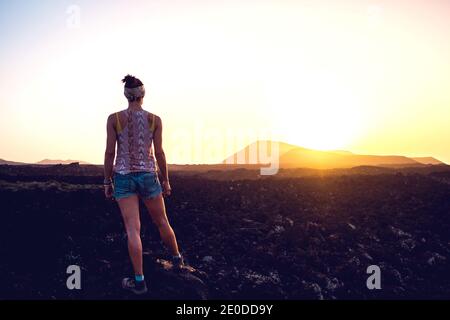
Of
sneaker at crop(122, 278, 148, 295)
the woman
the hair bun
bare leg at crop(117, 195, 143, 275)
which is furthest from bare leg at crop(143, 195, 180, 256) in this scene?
the hair bun

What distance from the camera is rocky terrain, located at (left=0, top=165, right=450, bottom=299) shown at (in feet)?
25.8

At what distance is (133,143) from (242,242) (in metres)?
4.05

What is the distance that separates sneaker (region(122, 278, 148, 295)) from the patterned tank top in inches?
60.6

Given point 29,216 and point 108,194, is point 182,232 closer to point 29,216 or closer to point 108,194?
point 29,216

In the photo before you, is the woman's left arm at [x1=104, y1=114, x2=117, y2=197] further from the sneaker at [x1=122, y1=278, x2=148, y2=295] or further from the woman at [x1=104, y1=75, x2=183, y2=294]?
the sneaker at [x1=122, y1=278, x2=148, y2=295]

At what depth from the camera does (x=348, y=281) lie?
28.9ft

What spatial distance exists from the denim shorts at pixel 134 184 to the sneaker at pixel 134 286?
1204 mm

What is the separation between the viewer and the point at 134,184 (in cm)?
637

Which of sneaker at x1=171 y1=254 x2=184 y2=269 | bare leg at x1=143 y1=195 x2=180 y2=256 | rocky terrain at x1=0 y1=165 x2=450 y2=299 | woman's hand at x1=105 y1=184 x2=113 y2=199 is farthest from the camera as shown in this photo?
rocky terrain at x1=0 y1=165 x2=450 y2=299

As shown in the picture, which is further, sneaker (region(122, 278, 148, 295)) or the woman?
sneaker (region(122, 278, 148, 295))

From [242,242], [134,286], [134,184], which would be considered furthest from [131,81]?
[242,242]

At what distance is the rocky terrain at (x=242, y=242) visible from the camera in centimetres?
786

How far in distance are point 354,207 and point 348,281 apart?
3.92 m
